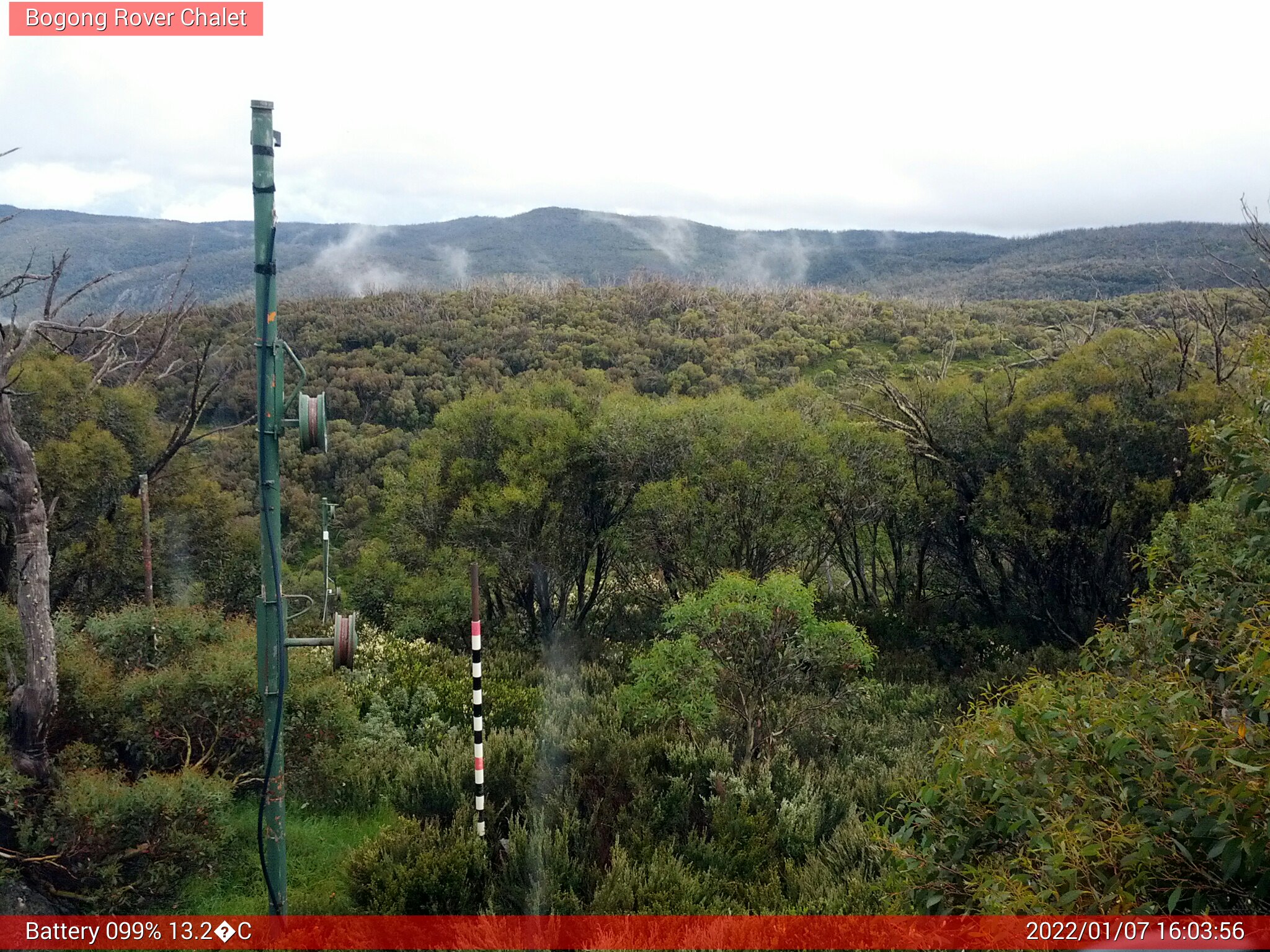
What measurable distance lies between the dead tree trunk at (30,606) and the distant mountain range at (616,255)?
14096mm

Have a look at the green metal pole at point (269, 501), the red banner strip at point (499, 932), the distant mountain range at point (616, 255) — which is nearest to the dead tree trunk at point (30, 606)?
the red banner strip at point (499, 932)

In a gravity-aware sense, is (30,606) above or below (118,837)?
above

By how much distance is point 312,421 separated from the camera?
5.03m

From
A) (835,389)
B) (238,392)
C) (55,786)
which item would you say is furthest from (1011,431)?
(238,392)

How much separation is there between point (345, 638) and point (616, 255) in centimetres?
9126

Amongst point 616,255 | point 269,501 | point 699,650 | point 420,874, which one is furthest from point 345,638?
point 616,255

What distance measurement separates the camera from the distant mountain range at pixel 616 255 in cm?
4681

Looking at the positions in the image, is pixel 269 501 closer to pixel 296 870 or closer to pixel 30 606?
pixel 30 606

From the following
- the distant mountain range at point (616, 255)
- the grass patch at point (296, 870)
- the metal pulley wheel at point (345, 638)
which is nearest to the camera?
the metal pulley wheel at point (345, 638)

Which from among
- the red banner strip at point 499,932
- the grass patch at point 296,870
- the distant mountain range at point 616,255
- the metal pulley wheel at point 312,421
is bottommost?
the grass patch at point 296,870

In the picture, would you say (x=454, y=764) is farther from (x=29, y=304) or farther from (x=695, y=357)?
(x=695, y=357)

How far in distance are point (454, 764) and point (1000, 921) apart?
5736mm

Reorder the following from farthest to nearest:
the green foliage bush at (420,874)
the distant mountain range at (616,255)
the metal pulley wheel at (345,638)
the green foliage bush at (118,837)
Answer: the distant mountain range at (616,255), the green foliage bush at (118,837), the green foliage bush at (420,874), the metal pulley wheel at (345,638)

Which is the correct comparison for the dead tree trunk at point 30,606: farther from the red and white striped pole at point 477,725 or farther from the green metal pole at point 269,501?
the red and white striped pole at point 477,725
